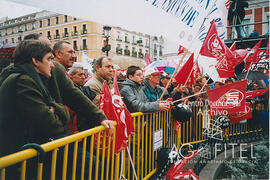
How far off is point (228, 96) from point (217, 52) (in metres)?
0.83

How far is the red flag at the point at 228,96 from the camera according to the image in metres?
3.68

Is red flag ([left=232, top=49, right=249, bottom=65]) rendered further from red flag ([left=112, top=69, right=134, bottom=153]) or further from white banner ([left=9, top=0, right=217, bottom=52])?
red flag ([left=112, top=69, right=134, bottom=153])

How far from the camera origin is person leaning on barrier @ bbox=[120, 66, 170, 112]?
3420mm

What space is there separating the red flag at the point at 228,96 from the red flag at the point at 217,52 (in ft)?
1.99

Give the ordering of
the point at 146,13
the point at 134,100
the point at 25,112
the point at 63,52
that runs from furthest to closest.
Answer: the point at 134,100, the point at 63,52, the point at 146,13, the point at 25,112

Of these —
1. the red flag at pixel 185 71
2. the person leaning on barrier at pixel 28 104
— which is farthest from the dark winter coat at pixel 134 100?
the person leaning on barrier at pixel 28 104

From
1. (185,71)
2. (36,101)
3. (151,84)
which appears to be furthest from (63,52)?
(185,71)

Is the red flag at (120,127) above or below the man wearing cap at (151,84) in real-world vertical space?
below

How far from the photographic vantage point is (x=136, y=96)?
370 centimetres

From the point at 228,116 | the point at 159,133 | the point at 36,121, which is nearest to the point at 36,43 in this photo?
the point at 36,121

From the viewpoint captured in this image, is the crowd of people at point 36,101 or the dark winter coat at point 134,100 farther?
the dark winter coat at point 134,100

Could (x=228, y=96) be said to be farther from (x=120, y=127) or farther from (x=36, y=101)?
(x=36, y=101)

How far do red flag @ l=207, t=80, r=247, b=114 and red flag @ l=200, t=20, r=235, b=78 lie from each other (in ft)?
1.99

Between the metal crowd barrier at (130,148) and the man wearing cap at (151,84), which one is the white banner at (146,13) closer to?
the metal crowd barrier at (130,148)
